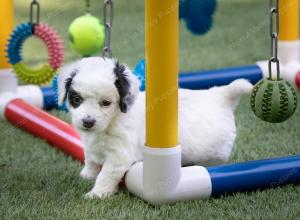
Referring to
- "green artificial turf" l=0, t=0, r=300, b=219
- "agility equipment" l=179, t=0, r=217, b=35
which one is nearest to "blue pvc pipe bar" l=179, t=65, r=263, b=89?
"green artificial turf" l=0, t=0, r=300, b=219

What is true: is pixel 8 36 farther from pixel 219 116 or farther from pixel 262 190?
pixel 262 190

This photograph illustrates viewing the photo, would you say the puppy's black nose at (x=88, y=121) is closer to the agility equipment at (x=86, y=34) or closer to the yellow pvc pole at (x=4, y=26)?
the yellow pvc pole at (x=4, y=26)

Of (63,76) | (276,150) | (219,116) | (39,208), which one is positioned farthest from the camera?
(276,150)

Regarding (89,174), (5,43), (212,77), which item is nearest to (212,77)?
(212,77)

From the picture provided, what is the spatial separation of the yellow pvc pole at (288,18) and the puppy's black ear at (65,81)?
6.65 feet

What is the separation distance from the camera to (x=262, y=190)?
8.98 ft

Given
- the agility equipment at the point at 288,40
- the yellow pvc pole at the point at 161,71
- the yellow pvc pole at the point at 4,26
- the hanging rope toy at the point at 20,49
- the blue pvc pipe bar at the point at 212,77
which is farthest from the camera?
the agility equipment at the point at 288,40

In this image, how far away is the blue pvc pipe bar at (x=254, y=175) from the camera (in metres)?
2.66

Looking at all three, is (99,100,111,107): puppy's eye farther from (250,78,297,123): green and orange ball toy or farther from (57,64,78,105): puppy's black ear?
(250,78,297,123): green and orange ball toy

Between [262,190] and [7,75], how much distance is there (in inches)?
A: 77.1

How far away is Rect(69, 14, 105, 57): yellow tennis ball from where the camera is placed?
4.27m

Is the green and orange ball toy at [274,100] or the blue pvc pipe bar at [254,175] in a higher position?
the green and orange ball toy at [274,100]

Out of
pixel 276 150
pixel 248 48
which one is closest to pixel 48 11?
pixel 248 48

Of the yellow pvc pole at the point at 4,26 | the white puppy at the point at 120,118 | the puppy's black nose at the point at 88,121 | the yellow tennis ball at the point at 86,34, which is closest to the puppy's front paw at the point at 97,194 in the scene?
the white puppy at the point at 120,118
